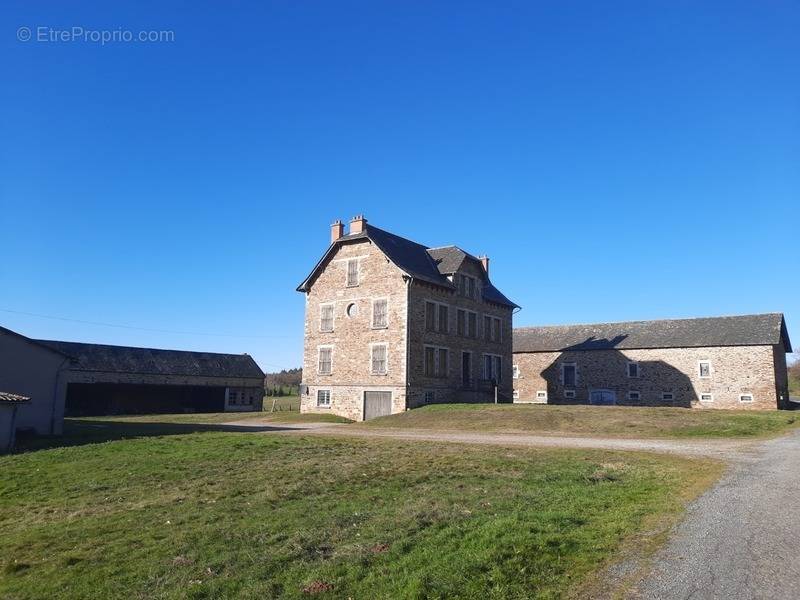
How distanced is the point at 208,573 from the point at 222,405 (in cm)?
4731

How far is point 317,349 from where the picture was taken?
38.2 m

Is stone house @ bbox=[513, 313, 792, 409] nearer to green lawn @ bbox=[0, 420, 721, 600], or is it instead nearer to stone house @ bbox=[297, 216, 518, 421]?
stone house @ bbox=[297, 216, 518, 421]

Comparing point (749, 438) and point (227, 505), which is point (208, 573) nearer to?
point (227, 505)

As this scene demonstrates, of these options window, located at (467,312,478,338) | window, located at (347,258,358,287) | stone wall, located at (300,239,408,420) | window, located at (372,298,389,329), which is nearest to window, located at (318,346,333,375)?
stone wall, located at (300,239,408,420)

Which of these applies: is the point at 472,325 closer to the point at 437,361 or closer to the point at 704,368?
the point at 437,361

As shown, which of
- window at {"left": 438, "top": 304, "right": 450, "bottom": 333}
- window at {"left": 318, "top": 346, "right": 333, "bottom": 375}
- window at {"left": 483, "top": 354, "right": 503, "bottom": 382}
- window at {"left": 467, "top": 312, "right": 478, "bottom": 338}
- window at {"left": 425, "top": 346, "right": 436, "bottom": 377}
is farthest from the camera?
window at {"left": 483, "top": 354, "right": 503, "bottom": 382}

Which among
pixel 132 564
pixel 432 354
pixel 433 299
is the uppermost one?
pixel 433 299

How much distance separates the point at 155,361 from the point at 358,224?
75.9ft

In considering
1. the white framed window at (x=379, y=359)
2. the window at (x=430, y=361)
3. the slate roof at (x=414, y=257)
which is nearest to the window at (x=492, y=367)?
the slate roof at (x=414, y=257)

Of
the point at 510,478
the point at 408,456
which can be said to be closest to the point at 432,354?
the point at 408,456

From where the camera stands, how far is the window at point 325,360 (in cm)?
3750

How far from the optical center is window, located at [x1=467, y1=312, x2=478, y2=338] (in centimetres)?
3940

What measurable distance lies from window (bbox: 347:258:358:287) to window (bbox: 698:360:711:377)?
25.0 m

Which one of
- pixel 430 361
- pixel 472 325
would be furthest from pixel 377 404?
pixel 472 325
